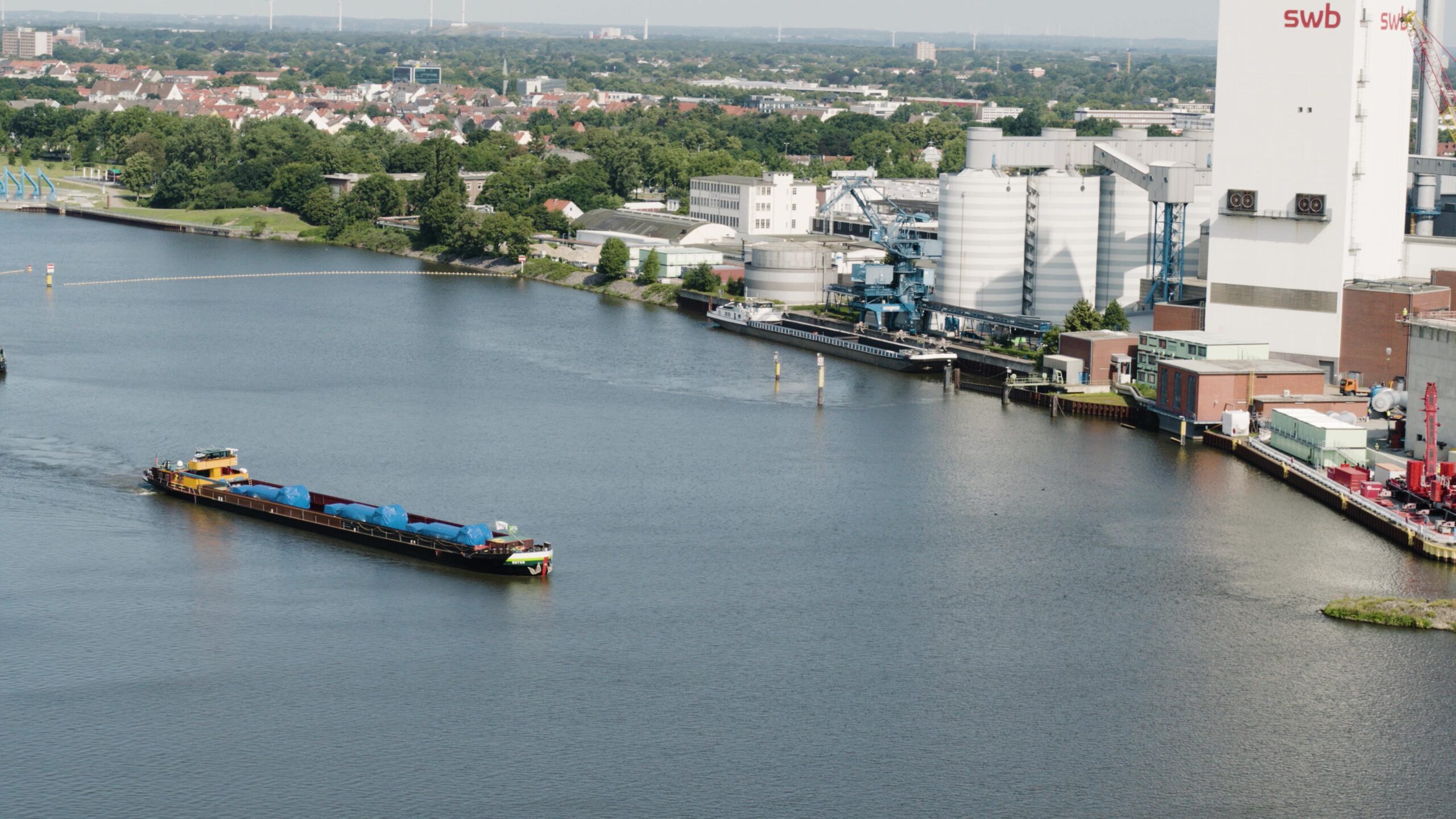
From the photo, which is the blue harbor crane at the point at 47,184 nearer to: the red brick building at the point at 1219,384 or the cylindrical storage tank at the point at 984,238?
the cylindrical storage tank at the point at 984,238

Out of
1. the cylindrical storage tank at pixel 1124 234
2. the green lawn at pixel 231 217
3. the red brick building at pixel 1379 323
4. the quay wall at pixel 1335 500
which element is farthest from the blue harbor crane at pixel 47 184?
the quay wall at pixel 1335 500

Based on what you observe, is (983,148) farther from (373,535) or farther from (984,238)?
(373,535)

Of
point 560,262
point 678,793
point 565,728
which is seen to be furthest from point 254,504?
point 560,262

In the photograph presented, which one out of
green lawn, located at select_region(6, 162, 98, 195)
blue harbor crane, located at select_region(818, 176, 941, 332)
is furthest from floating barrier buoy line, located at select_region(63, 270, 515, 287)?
green lawn, located at select_region(6, 162, 98, 195)

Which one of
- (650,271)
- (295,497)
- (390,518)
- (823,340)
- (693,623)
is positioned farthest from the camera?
(650,271)

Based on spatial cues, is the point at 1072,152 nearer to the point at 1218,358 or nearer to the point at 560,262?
the point at 1218,358

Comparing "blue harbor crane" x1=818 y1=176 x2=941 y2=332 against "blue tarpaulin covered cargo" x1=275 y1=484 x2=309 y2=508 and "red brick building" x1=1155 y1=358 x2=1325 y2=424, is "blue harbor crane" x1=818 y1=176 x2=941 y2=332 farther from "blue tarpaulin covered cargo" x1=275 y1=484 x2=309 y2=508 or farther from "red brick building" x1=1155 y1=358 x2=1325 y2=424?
"blue tarpaulin covered cargo" x1=275 y1=484 x2=309 y2=508

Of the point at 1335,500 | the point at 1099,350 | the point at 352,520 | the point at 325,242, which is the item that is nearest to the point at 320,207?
the point at 325,242
